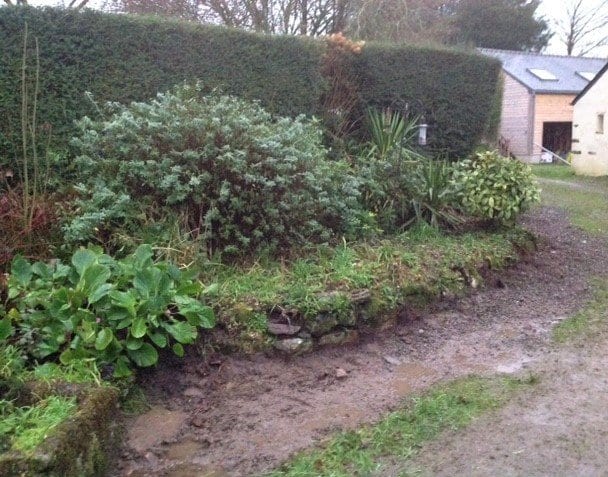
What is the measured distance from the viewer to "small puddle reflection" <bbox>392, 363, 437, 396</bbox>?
4391 millimetres

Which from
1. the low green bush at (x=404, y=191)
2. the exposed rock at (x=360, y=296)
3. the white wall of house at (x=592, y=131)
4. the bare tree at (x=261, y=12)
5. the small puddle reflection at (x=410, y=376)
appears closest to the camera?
the small puddle reflection at (x=410, y=376)

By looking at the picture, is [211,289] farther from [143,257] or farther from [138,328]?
[138,328]

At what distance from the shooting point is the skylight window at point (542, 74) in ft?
92.1

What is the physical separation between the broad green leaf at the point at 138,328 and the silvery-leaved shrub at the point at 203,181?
1.49 meters

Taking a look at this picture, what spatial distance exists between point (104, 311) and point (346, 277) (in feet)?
6.74

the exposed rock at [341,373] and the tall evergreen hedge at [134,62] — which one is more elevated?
the tall evergreen hedge at [134,62]

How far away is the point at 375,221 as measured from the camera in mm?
6629

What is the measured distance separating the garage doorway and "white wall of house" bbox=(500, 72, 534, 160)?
1.58 metres

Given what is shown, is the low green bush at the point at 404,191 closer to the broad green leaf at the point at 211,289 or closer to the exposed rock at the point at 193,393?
the broad green leaf at the point at 211,289

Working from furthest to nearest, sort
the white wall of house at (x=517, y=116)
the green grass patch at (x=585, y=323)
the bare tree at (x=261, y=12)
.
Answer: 1. the white wall of house at (x=517, y=116)
2. the bare tree at (x=261, y=12)
3. the green grass patch at (x=585, y=323)

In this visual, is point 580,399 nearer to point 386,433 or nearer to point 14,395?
point 386,433

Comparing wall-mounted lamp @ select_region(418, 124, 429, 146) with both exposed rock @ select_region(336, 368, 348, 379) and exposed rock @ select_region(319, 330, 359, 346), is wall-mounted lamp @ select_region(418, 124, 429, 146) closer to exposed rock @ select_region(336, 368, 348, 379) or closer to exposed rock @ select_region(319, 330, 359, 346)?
exposed rock @ select_region(319, 330, 359, 346)

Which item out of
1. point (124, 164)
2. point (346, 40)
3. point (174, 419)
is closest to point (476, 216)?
point (346, 40)

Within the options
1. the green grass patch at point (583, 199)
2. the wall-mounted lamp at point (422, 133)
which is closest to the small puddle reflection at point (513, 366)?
the green grass patch at point (583, 199)
